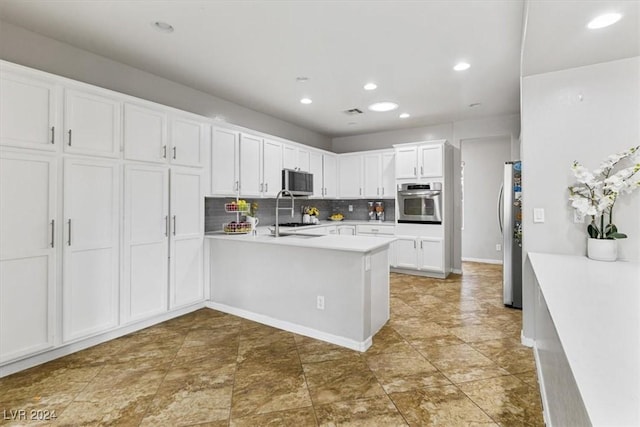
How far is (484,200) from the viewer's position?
22.1 feet

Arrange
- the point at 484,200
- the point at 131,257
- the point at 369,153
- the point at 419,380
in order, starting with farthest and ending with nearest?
the point at 484,200 < the point at 369,153 < the point at 131,257 < the point at 419,380

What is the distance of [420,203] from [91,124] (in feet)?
15.1

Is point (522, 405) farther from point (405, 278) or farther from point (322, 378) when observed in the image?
point (405, 278)

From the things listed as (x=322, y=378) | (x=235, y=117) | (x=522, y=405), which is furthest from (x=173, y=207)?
(x=522, y=405)

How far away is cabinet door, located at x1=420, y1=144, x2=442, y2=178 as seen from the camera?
5246 millimetres

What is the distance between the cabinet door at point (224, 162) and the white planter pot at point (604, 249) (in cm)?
363

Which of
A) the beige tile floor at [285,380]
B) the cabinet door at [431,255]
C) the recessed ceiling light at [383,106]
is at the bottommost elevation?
the beige tile floor at [285,380]

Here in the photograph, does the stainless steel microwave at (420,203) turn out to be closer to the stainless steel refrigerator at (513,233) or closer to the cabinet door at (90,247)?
the stainless steel refrigerator at (513,233)

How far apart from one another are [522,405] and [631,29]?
2340 mm

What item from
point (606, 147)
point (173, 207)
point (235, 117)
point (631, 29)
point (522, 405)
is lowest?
point (522, 405)

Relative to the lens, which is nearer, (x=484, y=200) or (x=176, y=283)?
(x=176, y=283)

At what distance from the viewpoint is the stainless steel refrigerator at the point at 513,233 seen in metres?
3.68

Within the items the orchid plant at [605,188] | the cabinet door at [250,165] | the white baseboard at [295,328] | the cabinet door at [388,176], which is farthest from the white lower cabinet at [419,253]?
the orchid plant at [605,188]

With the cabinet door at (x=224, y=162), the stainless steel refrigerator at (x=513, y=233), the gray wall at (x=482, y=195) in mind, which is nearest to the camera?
the stainless steel refrigerator at (x=513, y=233)
